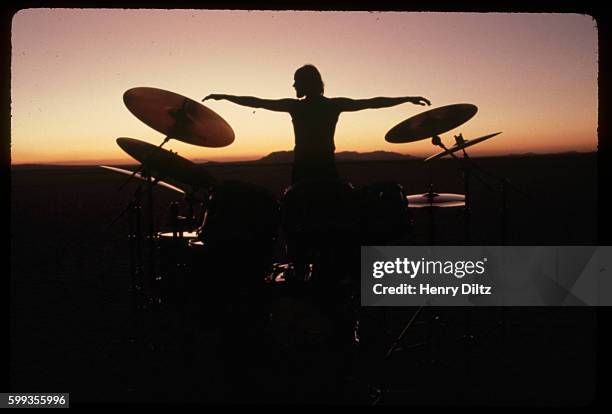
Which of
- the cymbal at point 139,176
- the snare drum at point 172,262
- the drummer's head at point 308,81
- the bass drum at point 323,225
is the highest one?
the drummer's head at point 308,81

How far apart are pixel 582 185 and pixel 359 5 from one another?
664 inches

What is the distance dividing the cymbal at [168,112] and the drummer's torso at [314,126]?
731mm

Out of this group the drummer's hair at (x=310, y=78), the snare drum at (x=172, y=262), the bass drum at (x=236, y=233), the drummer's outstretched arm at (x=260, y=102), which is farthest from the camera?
the snare drum at (x=172, y=262)

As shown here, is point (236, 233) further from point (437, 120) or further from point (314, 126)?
point (437, 120)

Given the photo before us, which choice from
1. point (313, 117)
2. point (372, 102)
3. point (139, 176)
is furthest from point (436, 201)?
point (139, 176)

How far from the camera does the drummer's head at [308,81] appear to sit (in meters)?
4.39

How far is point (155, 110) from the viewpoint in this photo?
4137 millimetres

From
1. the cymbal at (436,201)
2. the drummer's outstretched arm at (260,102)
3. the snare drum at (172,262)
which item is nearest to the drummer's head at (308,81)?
the drummer's outstretched arm at (260,102)

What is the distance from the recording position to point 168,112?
416 centimetres

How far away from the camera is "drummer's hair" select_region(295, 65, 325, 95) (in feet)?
14.4

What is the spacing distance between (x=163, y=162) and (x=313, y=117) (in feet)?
3.96

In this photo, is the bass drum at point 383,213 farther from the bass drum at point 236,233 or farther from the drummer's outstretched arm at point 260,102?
the drummer's outstretched arm at point 260,102

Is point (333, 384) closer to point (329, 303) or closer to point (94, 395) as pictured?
point (329, 303)

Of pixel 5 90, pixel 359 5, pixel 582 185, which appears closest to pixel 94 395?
pixel 5 90
